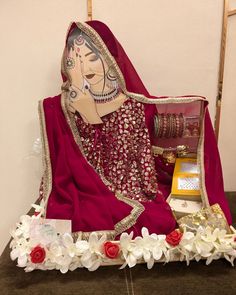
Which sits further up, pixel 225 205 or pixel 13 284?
pixel 225 205

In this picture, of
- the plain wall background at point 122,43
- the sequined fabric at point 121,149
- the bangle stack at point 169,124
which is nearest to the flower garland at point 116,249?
the sequined fabric at point 121,149

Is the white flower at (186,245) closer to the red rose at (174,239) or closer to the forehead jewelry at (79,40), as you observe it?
the red rose at (174,239)

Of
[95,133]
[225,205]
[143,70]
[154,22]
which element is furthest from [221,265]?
[154,22]

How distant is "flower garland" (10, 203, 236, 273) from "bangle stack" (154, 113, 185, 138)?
0.36m

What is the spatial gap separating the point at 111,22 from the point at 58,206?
2.39ft

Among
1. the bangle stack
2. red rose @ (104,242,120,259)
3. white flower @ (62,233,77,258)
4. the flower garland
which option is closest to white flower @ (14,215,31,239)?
the flower garland

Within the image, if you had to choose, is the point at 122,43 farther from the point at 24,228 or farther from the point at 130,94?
the point at 24,228

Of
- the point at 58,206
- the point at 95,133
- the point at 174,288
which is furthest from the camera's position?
the point at 95,133

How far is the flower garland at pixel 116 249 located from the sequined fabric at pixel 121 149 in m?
0.24

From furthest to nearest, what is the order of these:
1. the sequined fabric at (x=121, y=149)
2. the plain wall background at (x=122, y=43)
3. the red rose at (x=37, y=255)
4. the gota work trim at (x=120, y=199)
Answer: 1. the plain wall background at (x=122, y=43)
2. the sequined fabric at (x=121, y=149)
3. the gota work trim at (x=120, y=199)
4. the red rose at (x=37, y=255)

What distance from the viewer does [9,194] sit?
4.68 ft

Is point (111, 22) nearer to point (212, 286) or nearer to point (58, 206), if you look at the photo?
point (58, 206)

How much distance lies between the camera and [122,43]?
126 cm

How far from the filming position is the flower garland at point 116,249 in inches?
34.5
